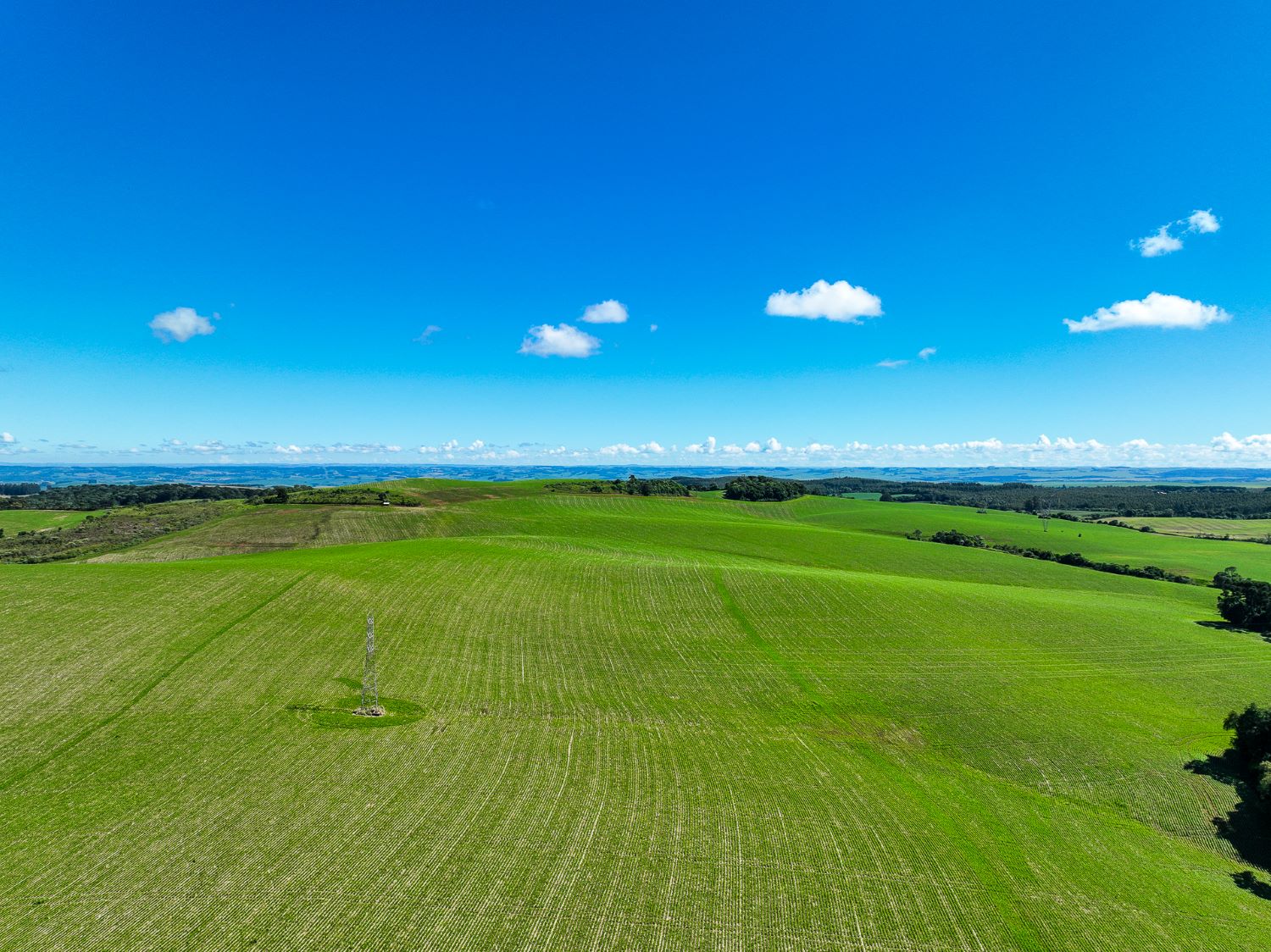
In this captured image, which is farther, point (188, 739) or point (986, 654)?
point (986, 654)

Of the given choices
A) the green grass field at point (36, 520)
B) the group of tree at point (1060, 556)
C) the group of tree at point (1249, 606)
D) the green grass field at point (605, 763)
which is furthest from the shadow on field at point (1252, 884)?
the green grass field at point (36, 520)

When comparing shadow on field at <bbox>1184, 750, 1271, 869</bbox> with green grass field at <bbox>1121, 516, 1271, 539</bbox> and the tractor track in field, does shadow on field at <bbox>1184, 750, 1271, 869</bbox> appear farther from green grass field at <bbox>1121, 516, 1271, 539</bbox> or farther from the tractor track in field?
green grass field at <bbox>1121, 516, 1271, 539</bbox>

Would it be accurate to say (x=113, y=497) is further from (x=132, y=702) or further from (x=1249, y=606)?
(x=1249, y=606)

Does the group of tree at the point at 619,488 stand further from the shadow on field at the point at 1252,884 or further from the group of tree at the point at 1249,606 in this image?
the shadow on field at the point at 1252,884

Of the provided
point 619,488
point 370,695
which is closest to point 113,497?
point 619,488

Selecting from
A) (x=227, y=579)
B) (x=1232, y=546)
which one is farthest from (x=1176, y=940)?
(x=1232, y=546)

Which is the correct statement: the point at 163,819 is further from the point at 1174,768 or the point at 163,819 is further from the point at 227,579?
the point at 1174,768

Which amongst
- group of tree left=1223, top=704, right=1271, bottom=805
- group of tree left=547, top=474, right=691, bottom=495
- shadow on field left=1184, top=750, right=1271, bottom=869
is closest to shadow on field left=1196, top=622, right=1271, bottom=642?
group of tree left=1223, top=704, right=1271, bottom=805
